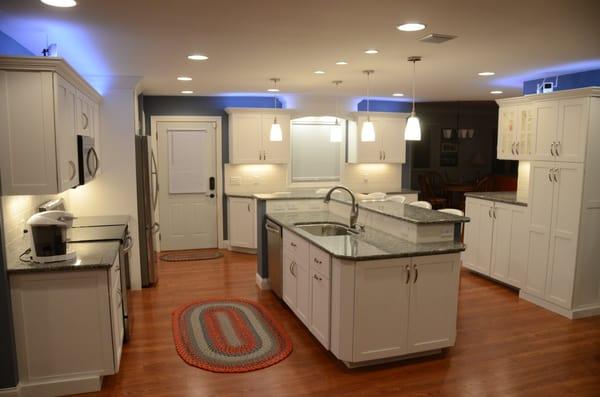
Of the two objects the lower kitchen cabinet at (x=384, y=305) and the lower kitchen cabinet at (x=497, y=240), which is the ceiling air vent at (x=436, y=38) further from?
the lower kitchen cabinet at (x=497, y=240)

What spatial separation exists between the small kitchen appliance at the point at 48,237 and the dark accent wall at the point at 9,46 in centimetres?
121

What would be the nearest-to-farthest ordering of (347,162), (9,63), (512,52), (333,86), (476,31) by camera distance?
1. (9,63)
2. (476,31)
3. (512,52)
4. (333,86)
5. (347,162)

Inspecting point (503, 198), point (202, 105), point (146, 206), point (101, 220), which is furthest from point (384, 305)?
point (202, 105)

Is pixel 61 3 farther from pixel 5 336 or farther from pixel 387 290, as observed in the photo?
pixel 387 290

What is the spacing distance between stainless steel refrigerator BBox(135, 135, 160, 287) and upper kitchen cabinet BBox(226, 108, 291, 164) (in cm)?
184

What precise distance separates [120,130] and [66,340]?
2.52m

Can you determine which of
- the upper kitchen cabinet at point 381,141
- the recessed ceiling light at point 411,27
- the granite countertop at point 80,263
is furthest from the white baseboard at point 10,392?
the upper kitchen cabinet at point 381,141

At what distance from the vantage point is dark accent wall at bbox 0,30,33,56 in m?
3.08

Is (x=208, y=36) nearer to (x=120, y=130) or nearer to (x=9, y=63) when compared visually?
(x=9, y=63)

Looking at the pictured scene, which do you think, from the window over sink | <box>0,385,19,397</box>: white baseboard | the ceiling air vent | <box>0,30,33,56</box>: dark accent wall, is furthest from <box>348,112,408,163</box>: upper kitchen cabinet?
<box>0,385,19,397</box>: white baseboard

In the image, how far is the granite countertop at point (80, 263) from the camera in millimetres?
2783

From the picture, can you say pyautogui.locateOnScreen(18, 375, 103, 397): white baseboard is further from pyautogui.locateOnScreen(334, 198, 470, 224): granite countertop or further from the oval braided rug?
pyautogui.locateOnScreen(334, 198, 470, 224): granite countertop

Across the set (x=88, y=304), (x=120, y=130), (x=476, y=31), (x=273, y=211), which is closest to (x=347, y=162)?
(x=273, y=211)

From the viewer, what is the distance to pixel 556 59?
4031 mm
